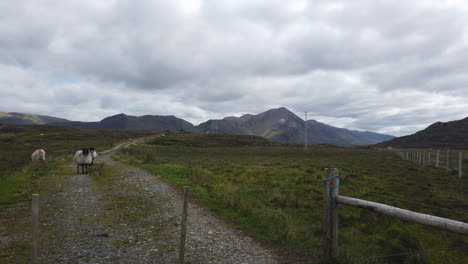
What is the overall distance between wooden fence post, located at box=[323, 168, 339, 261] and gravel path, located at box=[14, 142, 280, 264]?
1405 millimetres

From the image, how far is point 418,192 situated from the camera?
15.1 m

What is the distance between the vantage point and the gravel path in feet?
21.2

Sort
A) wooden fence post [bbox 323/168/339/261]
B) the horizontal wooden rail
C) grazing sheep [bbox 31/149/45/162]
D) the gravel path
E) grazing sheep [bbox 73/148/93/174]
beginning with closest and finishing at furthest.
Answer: the horizontal wooden rail, wooden fence post [bbox 323/168/339/261], the gravel path, grazing sheep [bbox 73/148/93/174], grazing sheep [bbox 31/149/45/162]

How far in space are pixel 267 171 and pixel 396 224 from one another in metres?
12.6

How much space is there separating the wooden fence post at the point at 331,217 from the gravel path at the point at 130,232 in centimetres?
141

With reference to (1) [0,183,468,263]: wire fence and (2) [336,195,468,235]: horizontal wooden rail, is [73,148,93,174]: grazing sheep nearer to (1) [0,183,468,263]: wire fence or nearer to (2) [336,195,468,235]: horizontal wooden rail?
(1) [0,183,468,263]: wire fence

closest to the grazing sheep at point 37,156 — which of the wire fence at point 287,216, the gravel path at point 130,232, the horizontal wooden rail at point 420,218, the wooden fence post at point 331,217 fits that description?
the gravel path at point 130,232

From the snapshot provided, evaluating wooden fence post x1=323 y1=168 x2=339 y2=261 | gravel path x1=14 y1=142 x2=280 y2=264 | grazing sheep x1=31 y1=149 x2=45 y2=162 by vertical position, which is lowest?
gravel path x1=14 y1=142 x2=280 y2=264

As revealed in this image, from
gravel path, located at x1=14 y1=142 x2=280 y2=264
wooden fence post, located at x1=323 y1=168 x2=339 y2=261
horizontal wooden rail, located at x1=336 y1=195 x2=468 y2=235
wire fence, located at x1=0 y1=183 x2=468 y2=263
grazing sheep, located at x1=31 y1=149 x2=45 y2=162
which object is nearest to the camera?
horizontal wooden rail, located at x1=336 y1=195 x2=468 y2=235

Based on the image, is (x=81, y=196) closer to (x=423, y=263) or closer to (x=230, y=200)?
(x=230, y=200)

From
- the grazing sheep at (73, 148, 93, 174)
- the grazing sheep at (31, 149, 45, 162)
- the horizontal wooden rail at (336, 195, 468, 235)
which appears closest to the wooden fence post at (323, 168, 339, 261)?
the horizontal wooden rail at (336, 195, 468, 235)

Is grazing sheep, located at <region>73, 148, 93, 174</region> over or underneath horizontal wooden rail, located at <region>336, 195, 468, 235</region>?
underneath

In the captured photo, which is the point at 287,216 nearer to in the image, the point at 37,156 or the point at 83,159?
the point at 83,159

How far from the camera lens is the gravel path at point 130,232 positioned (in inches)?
254
